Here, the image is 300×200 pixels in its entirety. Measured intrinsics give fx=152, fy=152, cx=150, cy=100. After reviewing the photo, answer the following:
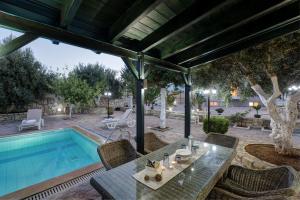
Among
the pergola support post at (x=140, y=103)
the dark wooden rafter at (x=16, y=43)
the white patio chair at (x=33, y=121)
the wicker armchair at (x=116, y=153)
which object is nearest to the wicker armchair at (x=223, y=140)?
the pergola support post at (x=140, y=103)

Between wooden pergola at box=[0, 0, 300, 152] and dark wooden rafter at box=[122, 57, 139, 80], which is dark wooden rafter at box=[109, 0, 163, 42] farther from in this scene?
dark wooden rafter at box=[122, 57, 139, 80]

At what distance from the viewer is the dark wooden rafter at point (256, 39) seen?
3.10m

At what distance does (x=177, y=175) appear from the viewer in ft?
5.94

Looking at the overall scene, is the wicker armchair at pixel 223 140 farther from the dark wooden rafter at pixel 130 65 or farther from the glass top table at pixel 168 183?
the dark wooden rafter at pixel 130 65

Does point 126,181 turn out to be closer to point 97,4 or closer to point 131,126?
point 97,4

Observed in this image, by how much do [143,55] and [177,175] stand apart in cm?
275

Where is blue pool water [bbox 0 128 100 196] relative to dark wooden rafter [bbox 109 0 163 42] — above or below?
below

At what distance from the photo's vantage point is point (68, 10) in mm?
2000

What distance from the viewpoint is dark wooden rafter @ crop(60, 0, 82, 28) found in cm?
190

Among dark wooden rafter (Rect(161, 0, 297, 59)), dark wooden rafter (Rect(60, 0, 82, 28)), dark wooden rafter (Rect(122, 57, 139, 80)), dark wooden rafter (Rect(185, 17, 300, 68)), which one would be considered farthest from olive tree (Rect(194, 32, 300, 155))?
dark wooden rafter (Rect(60, 0, 82, 28))

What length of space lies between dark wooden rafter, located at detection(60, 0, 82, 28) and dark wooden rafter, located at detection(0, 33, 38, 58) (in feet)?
1.52

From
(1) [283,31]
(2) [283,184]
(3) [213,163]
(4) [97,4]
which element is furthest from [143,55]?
(2) [283,184]

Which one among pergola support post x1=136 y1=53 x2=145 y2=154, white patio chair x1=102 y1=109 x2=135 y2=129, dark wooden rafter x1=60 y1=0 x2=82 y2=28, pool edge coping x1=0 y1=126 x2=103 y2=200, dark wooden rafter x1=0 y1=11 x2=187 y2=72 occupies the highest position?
dark wooden rafter x1=60 y1=0 x2=82 y2=28

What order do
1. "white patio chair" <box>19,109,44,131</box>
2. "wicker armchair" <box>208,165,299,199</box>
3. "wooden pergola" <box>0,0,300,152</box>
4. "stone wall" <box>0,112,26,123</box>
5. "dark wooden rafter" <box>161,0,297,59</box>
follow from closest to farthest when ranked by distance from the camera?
1. "wicker armchair" <box>208,165,299,199</box>
2. "wooden pergola" <box>0,0,300,152</box>
3. "dark wooden rafter" <box>161,0,297,59</box>
4. "white patio chair" <box>19,109,44,131</box>
5. "stone wall" <box>0,112,26,123</box>
